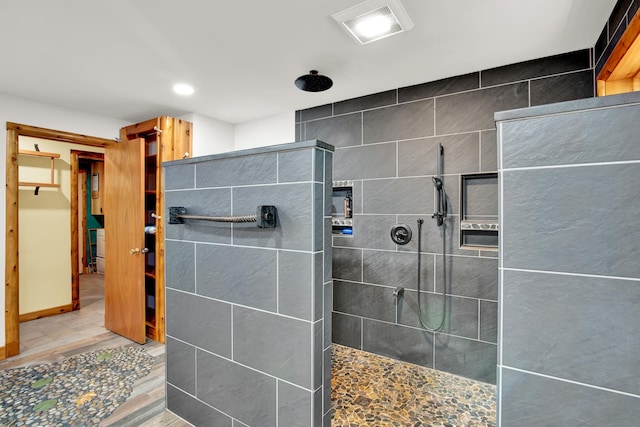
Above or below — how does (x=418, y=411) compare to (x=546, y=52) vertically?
below

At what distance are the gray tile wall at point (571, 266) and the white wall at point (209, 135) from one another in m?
3.04

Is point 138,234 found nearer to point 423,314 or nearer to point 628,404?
point 423,314

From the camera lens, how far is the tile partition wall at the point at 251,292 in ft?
4.18

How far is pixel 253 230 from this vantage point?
1426mm

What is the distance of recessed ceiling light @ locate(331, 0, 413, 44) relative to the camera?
58.9 inches

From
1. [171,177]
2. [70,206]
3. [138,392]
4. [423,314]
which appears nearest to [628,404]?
[423,314]

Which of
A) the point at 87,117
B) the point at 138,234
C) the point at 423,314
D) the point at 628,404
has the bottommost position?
the point at 423,314

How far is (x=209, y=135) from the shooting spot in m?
3.38

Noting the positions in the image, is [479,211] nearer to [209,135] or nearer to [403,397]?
[403,397]

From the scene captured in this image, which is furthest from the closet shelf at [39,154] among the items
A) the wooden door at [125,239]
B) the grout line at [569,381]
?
the grout line at [569,381]

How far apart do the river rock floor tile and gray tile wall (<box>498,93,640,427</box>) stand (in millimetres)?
1176

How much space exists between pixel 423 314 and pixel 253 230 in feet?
5.43

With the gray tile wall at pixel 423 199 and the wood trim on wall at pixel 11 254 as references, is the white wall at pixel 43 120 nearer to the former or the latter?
the wood trim on wall at pixel 11 254

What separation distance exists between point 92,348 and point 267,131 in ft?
8.82
